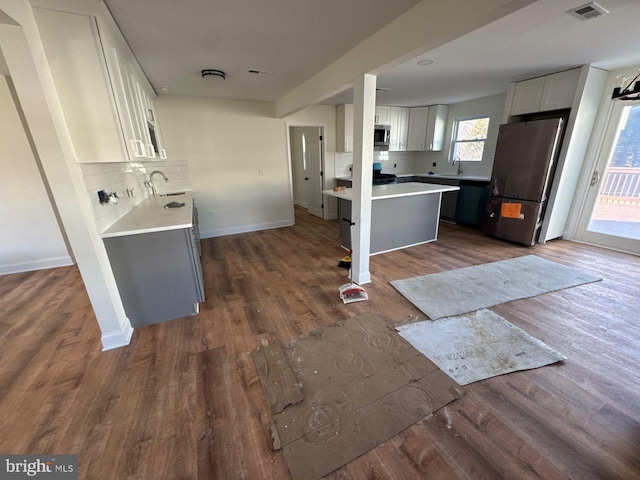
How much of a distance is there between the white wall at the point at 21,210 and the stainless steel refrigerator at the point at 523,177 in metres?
6.49

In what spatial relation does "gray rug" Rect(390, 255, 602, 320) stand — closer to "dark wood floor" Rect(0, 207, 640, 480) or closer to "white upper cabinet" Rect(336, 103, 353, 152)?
"dark wood floor" Rect(0, 207, 640, 480)

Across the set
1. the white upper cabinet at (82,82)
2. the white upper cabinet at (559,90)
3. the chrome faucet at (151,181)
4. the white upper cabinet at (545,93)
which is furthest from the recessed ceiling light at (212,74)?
the white upper cabinet at (559,90)

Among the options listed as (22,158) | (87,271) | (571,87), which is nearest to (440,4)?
(87,271)

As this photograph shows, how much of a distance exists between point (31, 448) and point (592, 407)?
3.08 meters

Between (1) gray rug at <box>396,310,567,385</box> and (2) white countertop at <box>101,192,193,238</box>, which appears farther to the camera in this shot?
(2) white countertop at <box>101,192,193,238</box>

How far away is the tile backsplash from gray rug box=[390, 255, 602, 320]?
9.24ft

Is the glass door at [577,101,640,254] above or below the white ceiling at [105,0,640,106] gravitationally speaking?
below

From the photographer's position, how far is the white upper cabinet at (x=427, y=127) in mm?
5641

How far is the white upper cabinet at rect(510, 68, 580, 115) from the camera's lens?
11.2 feet

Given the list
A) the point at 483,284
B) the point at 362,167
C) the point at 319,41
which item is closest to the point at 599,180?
the point at 483,284

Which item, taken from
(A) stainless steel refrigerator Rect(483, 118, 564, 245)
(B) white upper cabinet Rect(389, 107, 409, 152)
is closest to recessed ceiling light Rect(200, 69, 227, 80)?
(B) white upper cabinet Rect(389, 107, 409, 152)

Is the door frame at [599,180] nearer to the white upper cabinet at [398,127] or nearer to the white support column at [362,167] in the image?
the white upper cabinet at [398,127]

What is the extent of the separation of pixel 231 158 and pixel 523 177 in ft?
15.7

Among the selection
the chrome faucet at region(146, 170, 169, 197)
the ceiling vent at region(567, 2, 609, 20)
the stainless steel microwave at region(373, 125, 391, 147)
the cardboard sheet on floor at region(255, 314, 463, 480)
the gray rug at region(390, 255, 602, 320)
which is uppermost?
the ceiling vent at region(567, 2, 609, 20)
